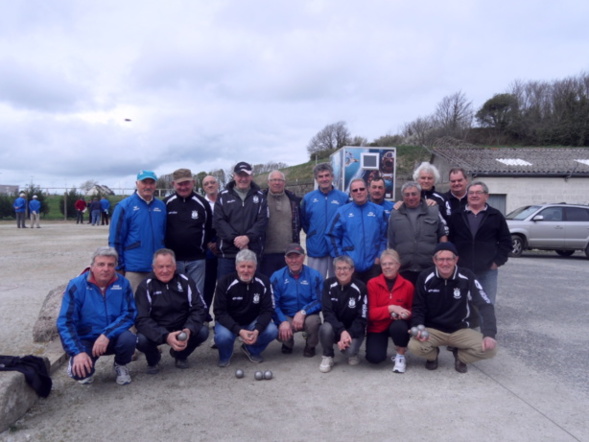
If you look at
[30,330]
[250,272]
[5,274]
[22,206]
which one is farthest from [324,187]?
[22,206]

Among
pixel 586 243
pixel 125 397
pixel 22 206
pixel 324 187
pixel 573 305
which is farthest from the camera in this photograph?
pixel 22 206

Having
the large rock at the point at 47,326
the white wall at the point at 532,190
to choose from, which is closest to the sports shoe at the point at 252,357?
the large rock at the point at 47,326

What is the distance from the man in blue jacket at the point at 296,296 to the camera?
5.59 meters

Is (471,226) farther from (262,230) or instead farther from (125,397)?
(125,397)

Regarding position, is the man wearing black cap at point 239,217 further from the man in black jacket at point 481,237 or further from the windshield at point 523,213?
the windshield at point 523,213

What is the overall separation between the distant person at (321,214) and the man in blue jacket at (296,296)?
1.89 feet

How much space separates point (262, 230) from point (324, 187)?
1.03 m

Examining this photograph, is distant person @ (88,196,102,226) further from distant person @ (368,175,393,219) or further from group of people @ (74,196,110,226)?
distant person @ (368,175,393,219)

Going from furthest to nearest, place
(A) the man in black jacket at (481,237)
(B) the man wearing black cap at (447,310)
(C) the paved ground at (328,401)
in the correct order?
(A) the man in black jacket at (481,237) → (B) the man wearing black cap at (447,310) → (C) the paved ground at (328,401)

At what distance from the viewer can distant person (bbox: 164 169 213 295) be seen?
19.2 ft

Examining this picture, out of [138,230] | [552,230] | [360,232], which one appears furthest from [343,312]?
[552,230]

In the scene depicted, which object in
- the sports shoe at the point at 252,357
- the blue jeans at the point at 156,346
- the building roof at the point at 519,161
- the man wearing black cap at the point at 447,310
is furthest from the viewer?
the building roof at the point at 519,161

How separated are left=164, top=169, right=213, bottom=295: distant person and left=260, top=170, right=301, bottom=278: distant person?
0.81 metres

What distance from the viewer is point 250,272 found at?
17.6 ft
